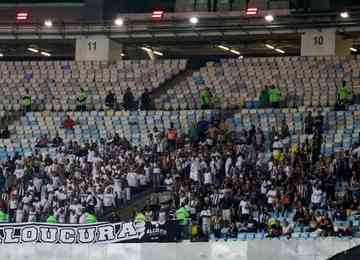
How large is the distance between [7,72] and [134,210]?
15.0 meters

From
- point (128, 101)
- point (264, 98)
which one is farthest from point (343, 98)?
point (128, 101)

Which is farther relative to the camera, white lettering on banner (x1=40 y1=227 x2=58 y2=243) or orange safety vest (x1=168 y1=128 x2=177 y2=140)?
orange safety vest (x1=168 y1=128 x2=177 y2=140)

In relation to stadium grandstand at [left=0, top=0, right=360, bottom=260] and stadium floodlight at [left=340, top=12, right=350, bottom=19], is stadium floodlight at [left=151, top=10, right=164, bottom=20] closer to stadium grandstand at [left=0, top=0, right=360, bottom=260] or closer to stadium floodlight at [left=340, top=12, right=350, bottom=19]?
stadium grandstand at [left=0, top=0, right=360, bottom=260]

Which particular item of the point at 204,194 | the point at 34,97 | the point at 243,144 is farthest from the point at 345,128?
the point at 34,97

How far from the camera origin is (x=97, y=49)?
47.7 meters

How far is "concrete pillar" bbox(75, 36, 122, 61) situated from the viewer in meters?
47.6

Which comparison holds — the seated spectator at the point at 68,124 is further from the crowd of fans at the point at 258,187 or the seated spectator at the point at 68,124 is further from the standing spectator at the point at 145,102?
the crowd of fans at the point at 258,187

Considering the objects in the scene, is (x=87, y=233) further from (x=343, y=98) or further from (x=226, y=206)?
(x=343, y=98)

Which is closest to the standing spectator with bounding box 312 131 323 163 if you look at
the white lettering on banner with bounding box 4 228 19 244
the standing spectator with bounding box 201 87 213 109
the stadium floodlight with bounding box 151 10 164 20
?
the standing spectator with bounding box 201 87 213 109

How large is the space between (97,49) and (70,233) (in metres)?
17.3

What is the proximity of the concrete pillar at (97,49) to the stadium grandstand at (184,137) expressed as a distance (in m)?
0.05

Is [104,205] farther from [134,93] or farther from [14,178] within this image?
[134,93]

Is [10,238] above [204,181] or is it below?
below

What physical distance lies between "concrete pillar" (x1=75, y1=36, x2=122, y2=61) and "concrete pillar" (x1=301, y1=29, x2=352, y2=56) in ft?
25.8
